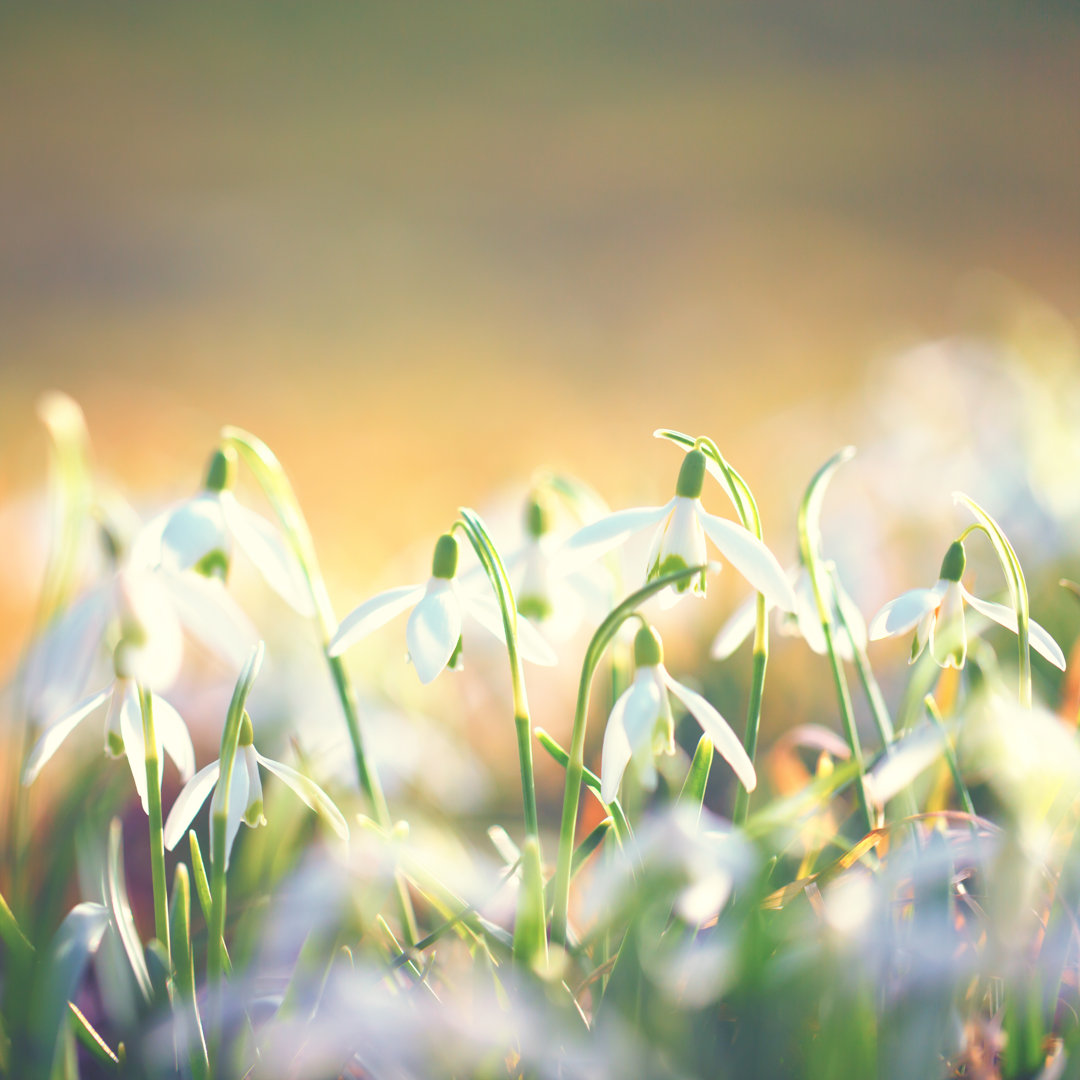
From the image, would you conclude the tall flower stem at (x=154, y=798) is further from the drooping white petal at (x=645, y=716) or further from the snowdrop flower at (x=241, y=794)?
the drooping white petal at (x=645, y=716)

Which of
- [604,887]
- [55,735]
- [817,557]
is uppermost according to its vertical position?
[817,557]

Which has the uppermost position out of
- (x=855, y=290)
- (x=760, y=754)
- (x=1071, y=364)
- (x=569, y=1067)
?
(x=855, y=290)

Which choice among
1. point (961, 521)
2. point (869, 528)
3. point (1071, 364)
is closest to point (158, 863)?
point (869, 528)

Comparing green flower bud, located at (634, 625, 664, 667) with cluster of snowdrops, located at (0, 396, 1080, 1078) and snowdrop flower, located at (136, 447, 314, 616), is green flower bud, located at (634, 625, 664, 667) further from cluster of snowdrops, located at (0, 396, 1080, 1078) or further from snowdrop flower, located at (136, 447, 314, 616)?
snowdrop flower, located at (136, 447, 314, 616)

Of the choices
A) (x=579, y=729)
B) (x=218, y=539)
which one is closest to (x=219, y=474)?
(x=218, y=539)

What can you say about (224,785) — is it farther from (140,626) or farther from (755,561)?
(755,561)

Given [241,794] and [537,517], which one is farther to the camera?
[537,517]

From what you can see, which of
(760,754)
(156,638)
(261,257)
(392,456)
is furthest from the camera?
(261,257)

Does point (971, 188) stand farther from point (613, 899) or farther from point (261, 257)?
point (613, 899)
